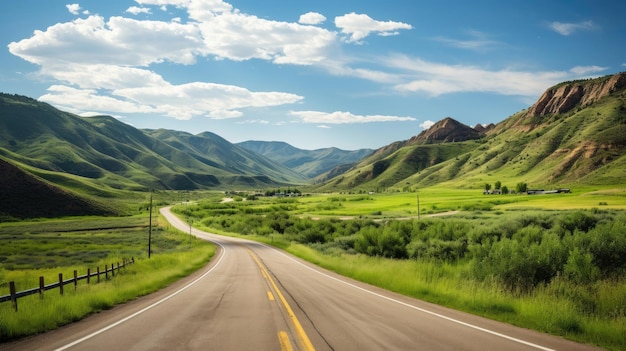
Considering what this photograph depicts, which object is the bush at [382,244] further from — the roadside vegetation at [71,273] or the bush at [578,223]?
the bush at [578,223]

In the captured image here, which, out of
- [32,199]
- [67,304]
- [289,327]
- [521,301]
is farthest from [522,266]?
[32,199]

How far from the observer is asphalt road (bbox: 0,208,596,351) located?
8258mm

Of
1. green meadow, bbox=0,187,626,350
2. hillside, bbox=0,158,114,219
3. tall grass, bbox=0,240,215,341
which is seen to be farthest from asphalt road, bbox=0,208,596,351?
hillside, bbox=0,158,114,219

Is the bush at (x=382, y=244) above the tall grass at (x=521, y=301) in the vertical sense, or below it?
below

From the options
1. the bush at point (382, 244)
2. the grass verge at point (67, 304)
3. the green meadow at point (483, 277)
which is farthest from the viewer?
the bush at point (382, 244)

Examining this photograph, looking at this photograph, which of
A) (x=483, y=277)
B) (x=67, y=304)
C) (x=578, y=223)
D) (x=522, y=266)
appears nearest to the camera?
(x=67, y=304)

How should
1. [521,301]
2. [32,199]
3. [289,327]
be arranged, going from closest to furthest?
1. [289,327]
2. [521,301]
3. [32,199]

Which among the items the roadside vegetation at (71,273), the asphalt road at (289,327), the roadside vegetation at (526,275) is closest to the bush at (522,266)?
the roadside vegetation at (526,275)

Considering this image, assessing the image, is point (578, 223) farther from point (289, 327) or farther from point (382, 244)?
point (289, 327)

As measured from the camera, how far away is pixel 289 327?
9.72 m

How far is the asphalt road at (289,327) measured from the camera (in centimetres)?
826

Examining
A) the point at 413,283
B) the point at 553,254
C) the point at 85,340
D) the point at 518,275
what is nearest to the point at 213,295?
the point at 85,340

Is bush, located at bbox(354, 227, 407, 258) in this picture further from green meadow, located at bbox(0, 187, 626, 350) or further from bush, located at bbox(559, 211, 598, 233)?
bush, located at bbox(559, 211, 598, 233)

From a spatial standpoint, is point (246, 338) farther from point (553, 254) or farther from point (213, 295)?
point (553, 254)
